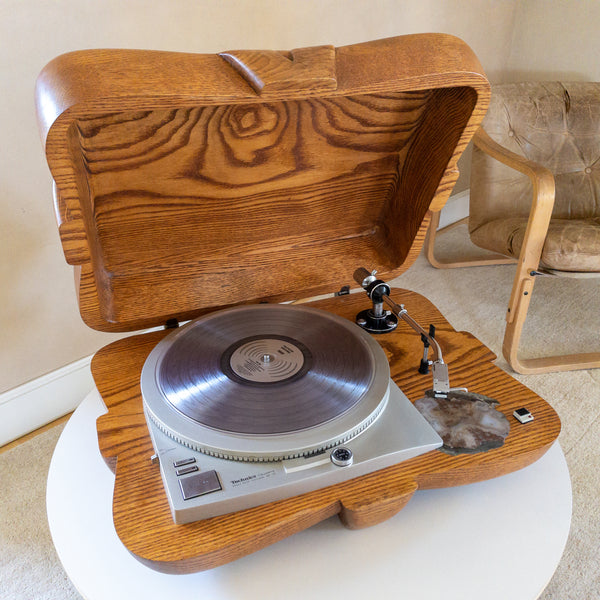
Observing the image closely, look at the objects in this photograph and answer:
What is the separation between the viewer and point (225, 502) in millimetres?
664

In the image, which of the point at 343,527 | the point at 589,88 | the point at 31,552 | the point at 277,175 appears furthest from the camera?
the point at 589,88

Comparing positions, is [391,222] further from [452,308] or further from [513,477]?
[452,308]

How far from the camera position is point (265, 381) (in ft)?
2.69

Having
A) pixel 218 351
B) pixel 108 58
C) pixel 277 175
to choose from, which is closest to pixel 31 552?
pixel 218 351

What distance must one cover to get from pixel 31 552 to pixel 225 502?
34.4 inches

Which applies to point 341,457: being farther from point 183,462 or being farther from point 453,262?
point 453,262

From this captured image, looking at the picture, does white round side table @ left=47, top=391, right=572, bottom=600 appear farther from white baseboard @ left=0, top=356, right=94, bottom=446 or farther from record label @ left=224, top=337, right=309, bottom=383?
white baseboard @ left=0, top=356, right=94, bottom=446

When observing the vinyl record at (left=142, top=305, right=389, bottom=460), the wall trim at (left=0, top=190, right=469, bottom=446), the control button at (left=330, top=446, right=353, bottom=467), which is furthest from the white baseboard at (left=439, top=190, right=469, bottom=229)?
the control button at (left=330, top=446, right=353, bottom=467)

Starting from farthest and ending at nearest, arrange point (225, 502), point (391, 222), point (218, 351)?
point (391, 222)
point (218, 351)
point (225, 502)

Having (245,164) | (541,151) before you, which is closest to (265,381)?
(245,164)

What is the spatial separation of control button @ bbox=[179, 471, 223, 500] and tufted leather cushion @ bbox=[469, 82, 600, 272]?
1.58 meters

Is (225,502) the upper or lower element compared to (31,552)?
upper

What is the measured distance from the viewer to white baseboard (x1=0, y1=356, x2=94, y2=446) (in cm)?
158

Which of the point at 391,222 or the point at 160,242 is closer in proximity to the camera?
the point at 160,242
